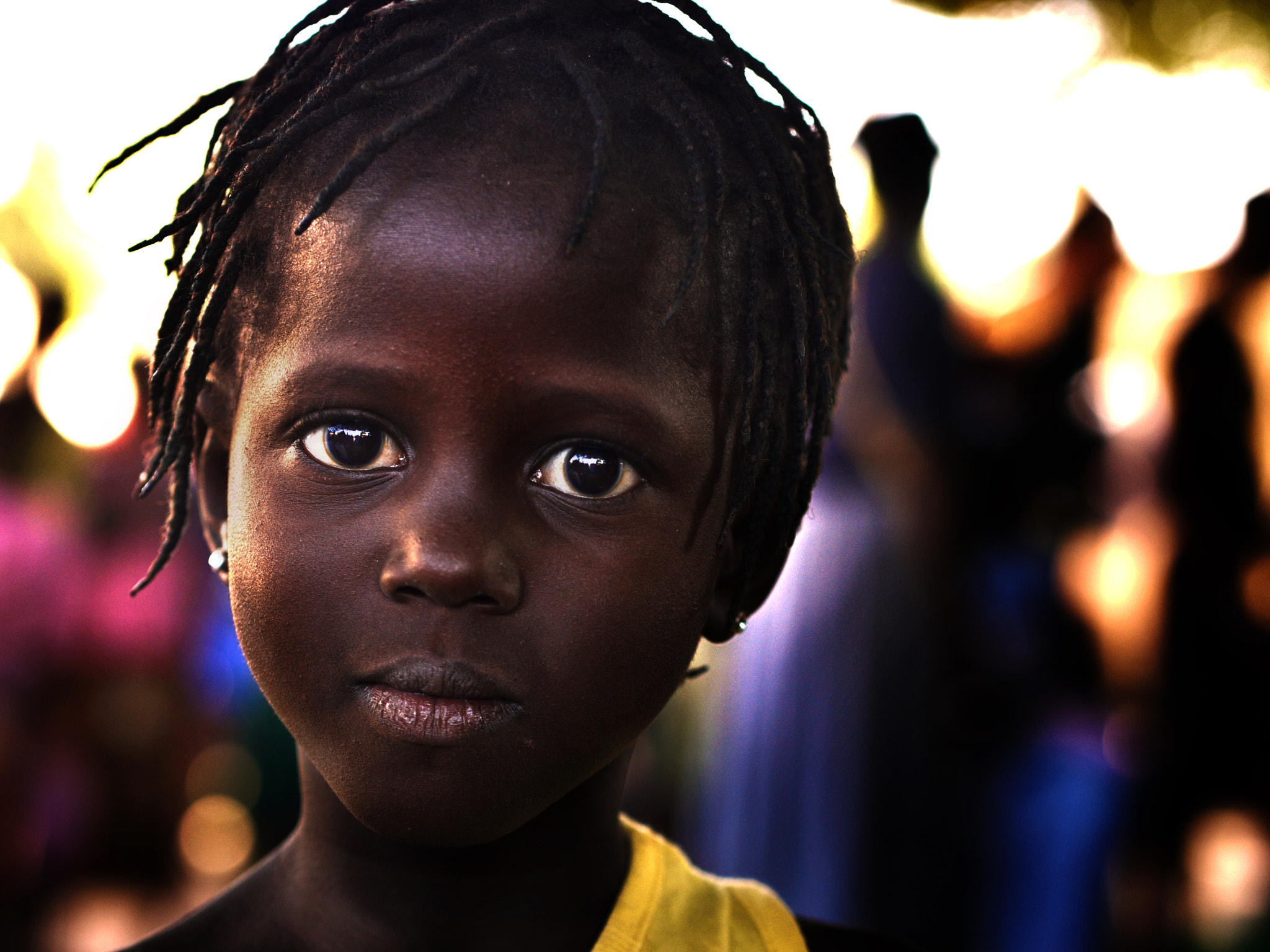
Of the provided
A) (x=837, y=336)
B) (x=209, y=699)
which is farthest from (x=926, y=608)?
(x=209, y=699)

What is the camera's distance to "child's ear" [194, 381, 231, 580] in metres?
1.34

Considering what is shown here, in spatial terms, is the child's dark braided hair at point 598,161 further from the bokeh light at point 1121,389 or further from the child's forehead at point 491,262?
the bokeh light at point 1121,389

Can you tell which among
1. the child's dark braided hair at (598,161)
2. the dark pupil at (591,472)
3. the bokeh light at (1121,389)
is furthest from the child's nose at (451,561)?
the bokeh light at (1121,389)

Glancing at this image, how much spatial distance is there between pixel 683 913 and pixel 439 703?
0.54m

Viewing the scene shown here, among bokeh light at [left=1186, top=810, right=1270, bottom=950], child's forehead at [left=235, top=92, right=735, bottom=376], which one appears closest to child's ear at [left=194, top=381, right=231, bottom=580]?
child's forehead at [left=235, top=92, right=735, bottom=376]

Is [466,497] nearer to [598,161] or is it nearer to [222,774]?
[598,161]

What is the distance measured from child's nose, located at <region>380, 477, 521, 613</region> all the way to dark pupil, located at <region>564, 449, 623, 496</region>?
0.35 ft

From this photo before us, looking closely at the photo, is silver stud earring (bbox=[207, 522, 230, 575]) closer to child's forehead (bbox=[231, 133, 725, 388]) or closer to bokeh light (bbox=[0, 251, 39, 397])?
child's forehead (bbox=[231, 133, 725, 388])

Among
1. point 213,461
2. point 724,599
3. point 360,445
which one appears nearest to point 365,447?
point 360,445

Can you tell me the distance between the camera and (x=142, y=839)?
466cm

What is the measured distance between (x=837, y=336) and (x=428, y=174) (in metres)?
0.63

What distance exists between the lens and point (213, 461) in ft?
4.51

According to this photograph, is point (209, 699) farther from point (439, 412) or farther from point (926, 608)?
point (439, 412)

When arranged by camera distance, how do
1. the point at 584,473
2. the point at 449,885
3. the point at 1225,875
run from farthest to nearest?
the point at 1225,875 → the point at 449,885 → the point at 584,473
